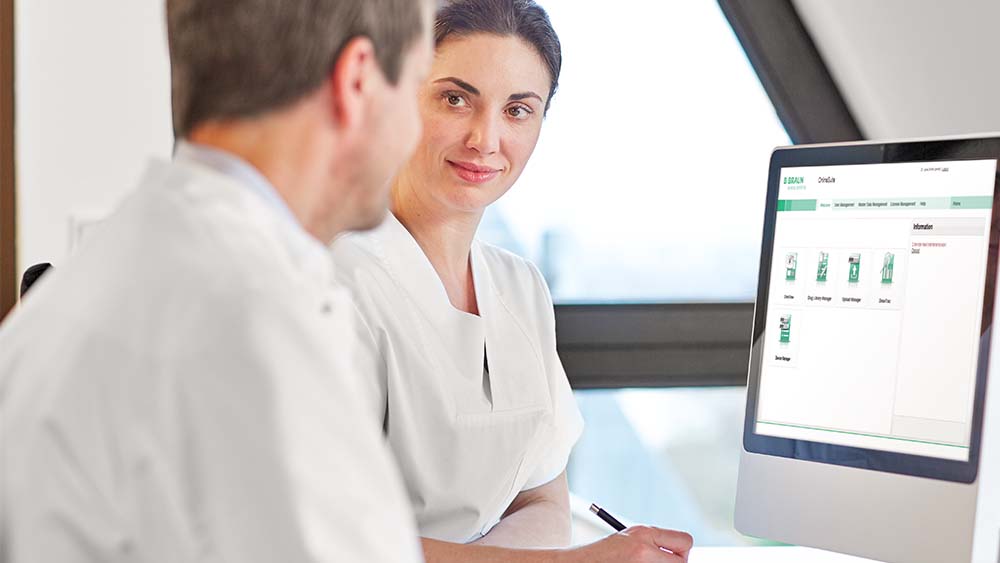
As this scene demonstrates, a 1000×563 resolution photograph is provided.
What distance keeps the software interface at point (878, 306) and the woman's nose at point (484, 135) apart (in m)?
0.40

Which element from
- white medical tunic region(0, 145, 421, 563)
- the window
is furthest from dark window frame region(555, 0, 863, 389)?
white medical tunic region(0, 145, 421, 563)

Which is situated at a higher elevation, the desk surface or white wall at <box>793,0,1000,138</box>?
white wall at <box>793,0,1000,138</box>

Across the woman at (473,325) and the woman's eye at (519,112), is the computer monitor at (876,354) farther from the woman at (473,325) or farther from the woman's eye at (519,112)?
the woman's eye at (519,112)

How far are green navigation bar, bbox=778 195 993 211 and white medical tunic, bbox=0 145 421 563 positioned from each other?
2.99 ft

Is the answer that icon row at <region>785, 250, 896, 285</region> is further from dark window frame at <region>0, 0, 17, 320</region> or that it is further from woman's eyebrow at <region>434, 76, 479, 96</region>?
dark window frame at <region>0, 0, 17, 320</region>

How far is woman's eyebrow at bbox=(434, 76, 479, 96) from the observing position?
149cm

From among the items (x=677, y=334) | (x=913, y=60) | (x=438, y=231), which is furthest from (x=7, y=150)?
(x=913, y=60)

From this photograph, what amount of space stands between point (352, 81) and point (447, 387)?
67 cm

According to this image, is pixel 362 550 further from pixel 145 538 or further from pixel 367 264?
pixel 367 264

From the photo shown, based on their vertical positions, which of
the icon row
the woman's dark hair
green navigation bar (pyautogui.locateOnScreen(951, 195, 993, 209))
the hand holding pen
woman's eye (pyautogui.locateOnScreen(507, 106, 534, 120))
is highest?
the woman's dark hair

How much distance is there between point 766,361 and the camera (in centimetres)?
140

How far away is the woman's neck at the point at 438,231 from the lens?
4.98 ft

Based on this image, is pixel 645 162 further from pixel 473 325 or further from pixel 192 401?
pixel 192 401

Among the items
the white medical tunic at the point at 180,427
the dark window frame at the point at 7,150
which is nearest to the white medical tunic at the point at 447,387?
the white medical tunic at the point at 180,427
